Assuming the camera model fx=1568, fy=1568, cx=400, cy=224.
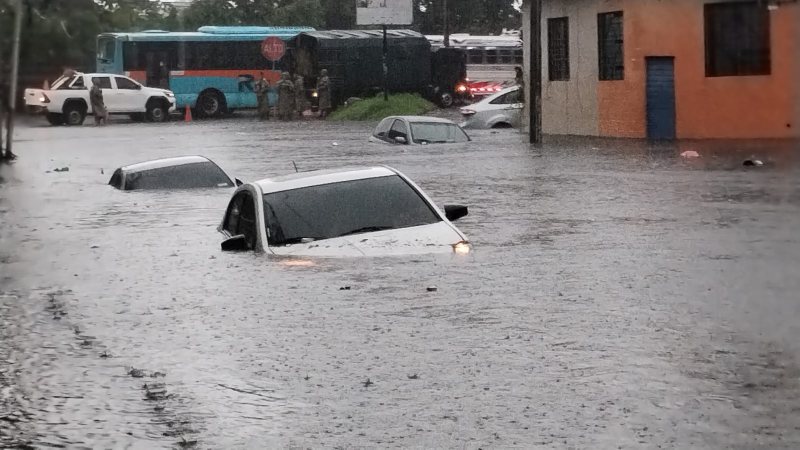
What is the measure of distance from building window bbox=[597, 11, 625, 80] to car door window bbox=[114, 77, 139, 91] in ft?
72.0

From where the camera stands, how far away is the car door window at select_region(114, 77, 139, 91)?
2131 inches

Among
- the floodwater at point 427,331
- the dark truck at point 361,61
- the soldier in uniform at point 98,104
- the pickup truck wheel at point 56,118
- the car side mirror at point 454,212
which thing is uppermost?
the dark truck at point 361,61

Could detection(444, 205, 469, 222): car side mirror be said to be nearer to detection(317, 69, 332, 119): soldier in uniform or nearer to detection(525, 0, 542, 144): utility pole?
detection(525, 0, 542, 144): utility pole

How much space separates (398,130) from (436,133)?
105 centimetres

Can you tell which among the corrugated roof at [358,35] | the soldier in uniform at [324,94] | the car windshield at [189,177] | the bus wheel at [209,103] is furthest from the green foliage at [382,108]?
the car windshield at [189,177]

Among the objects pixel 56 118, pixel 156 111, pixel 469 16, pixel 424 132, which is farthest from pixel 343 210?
pixel 469 16

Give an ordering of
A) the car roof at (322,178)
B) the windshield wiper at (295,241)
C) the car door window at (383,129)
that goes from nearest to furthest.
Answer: the windshield wiper at (295,241) < the car roof at (322,178) < the car door window at (383,129)

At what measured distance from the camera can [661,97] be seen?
35688 mm

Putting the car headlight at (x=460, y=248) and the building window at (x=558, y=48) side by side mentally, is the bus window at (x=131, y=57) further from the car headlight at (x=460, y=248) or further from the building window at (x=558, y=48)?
the car headlight at (x=460, y=248)

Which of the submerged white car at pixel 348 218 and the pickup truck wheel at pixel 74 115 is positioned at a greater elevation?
the pickup truck wheel at pixel 74 115

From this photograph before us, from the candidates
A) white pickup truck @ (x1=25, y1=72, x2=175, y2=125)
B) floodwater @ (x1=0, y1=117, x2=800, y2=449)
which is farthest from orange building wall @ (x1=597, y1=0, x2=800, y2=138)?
white pickup truck @ (x1=25, y1=72, x2=175, y2=125)

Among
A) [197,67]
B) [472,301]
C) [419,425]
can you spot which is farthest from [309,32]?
[419,425]

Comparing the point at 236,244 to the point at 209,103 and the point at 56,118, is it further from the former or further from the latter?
the point at 209,103

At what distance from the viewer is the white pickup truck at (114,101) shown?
172ft
